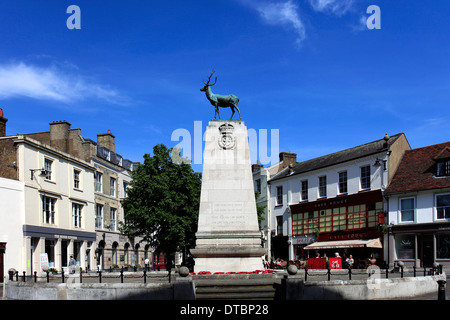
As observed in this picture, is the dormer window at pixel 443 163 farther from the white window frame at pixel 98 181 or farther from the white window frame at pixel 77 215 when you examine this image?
the white window frame at pixel 98 181

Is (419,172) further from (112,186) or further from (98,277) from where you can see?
(112,186)

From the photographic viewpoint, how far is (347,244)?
4028cm

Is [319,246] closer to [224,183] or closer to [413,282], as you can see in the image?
[224,183]

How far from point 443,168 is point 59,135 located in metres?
32.8

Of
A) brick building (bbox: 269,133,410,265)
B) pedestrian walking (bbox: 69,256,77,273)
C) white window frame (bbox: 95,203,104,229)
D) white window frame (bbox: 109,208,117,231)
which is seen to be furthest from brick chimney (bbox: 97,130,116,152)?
pedestrian walking (bbox: 69,256,77,273)

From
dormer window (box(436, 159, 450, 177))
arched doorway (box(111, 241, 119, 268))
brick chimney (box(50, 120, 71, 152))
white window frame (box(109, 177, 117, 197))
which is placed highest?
brick chimney (box(50, 120, 71, 152))

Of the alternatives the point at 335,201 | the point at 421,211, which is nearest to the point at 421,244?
the point at 421,211

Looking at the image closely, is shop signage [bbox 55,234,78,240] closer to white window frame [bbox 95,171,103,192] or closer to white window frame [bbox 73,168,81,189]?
white window frame [bbox 73,168,81,189]

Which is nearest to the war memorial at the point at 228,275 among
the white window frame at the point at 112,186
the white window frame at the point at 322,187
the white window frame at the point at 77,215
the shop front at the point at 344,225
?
the shop front at the point at 344,225

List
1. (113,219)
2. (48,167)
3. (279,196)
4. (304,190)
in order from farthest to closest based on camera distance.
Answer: (279,196) < (113,219) < (304,190) < (48,167)

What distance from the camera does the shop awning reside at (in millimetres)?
38466

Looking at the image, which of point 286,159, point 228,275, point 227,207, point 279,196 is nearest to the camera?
point 228,275

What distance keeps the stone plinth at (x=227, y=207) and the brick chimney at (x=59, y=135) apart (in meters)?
25.2

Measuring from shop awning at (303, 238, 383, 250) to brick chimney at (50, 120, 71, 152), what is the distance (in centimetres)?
2398
